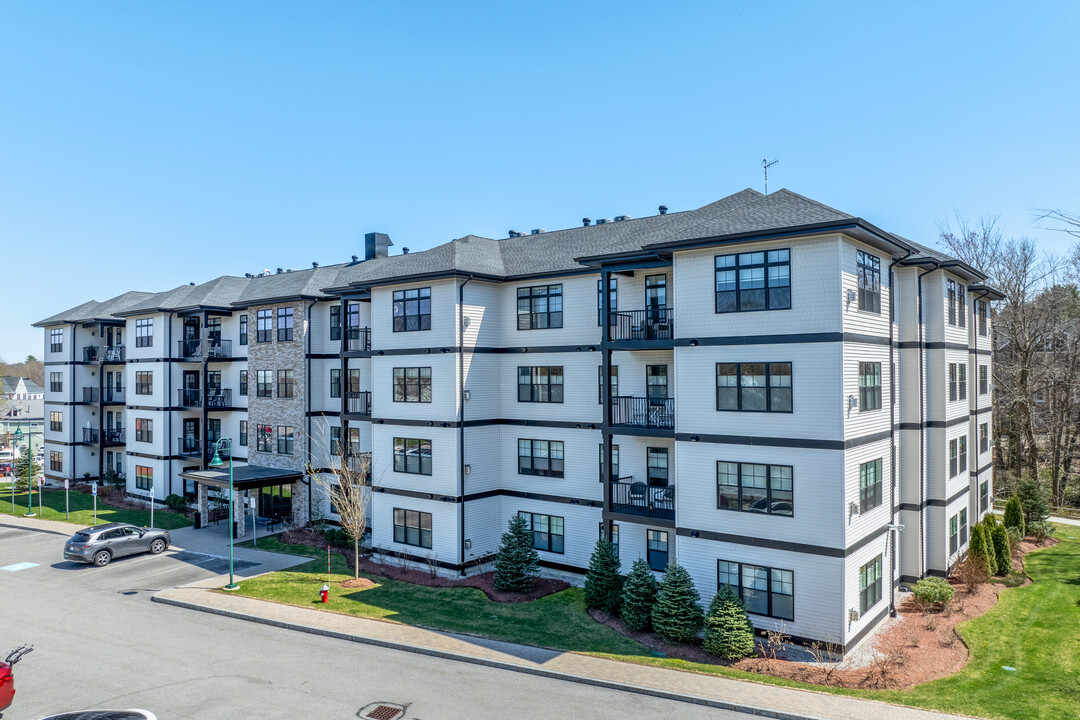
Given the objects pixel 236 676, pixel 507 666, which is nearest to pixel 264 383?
pixel 236 676

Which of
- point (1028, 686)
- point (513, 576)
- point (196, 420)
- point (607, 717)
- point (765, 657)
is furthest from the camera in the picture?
point (196, 420)

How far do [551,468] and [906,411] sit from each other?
1216 cm

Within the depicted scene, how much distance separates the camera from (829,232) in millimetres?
16156

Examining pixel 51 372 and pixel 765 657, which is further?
pixel 51 372

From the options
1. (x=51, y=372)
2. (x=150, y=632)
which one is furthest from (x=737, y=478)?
(x=51, y=372)

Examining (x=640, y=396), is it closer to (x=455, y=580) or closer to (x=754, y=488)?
(x=754, y=488)

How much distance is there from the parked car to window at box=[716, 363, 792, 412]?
79.0 ft

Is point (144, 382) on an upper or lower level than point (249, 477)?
upper

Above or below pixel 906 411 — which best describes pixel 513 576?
below

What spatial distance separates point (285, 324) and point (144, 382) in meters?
13.2

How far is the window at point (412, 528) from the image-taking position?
2434 centimetres

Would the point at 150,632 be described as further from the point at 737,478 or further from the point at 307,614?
the point at 737,478

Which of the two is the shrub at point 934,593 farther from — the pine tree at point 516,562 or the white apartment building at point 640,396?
the pine tree at point 516,562

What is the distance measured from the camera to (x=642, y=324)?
21516 millimetres
